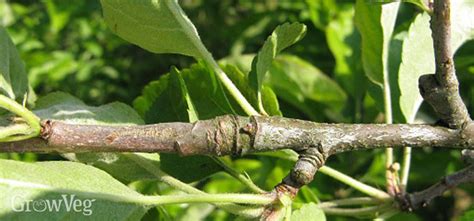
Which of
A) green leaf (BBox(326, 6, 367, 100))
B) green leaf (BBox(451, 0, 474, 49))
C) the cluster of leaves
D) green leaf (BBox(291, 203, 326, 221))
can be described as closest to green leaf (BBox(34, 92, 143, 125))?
the cluster of leaves

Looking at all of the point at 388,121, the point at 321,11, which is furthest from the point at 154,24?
the point at 321,11

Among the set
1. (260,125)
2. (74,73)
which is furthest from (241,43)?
(260,125)

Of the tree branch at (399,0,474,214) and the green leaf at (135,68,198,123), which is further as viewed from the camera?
the green leaf at (135,68,198,123)

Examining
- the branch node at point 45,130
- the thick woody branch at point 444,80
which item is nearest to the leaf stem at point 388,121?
the thick woody branch at point 444,80

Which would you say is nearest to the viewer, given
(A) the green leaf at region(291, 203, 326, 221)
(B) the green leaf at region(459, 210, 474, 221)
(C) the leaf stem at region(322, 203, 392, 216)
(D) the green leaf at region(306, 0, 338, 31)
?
(A) the green leaf at region(291, 203, 326, 221)

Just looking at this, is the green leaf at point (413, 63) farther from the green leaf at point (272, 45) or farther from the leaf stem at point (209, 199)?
the leaf stem at point (209, 199)

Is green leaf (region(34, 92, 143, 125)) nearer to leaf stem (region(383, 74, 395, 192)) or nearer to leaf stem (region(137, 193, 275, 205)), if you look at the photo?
leaf stem (region(137, 193, 275, 205))

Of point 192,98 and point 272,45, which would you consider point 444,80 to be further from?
point 192,98
